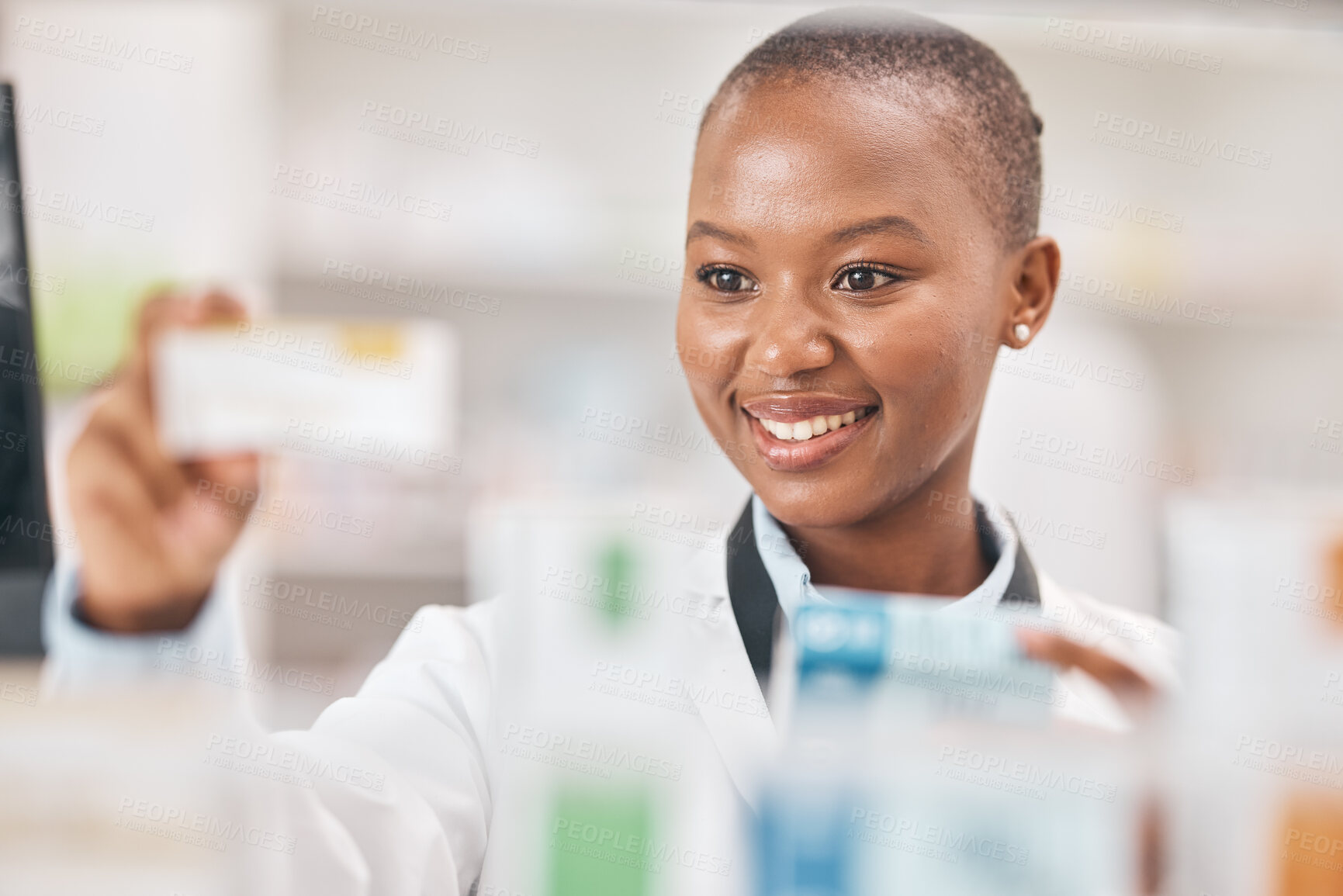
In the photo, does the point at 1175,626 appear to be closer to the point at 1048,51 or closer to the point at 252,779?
the point at 1048,51

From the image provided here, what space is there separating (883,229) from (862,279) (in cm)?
3

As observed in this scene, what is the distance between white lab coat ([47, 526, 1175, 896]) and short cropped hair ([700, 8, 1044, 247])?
0.81 ft

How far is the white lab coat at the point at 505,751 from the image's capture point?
46 centimetres

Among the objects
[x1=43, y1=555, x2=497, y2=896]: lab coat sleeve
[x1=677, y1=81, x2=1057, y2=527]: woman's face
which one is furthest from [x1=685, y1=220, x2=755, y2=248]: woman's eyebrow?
[x1=43, y1=555, x2=497, y2=896]: lab coat sleeve

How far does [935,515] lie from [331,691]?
0.40m

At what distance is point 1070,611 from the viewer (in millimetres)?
604

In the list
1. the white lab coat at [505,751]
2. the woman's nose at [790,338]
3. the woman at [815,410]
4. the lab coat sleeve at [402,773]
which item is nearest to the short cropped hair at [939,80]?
the woman at [815,410]

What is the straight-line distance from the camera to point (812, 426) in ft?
1.82

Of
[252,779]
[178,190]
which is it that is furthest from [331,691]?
[178,190]

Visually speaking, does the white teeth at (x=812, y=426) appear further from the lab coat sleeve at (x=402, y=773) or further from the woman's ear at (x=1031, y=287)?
the lab coat sleeve at (x=402, y=773)

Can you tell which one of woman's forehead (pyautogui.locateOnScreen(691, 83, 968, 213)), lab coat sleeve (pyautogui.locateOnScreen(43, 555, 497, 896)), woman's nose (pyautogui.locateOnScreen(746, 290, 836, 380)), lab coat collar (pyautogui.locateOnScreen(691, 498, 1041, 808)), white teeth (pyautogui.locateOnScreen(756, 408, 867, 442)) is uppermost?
woman's forehead (pyautogui.locateOnScreen(691, 83, 968, 213))

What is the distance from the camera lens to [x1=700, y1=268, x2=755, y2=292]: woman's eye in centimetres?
56

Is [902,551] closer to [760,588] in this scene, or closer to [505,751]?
[760,588]

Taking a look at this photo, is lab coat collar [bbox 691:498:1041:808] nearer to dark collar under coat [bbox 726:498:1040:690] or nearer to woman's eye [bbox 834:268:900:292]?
dark collar under coat [bbox 726:498:1040:690]
